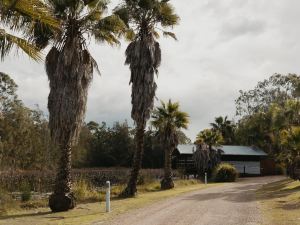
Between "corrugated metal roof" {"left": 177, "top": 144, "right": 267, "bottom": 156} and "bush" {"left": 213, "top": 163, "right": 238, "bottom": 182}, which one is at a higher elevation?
"corrugated metal roof" {"left": 177, "top": 144, "right": 267, "bottom": 156}

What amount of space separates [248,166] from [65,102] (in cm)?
5083

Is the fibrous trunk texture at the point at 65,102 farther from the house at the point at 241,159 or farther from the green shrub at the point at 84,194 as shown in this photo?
the house at the point at 241,159

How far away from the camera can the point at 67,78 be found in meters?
20.6

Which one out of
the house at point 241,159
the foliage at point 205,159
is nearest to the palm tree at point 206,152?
the foliage at point 205,159

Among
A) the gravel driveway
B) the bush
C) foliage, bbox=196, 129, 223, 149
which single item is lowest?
the gravel driveway

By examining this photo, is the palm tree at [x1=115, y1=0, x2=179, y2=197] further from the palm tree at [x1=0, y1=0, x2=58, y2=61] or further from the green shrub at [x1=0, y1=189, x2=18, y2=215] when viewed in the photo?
the palm tree at [x1=0, y1=0, x2=58, y2=61]

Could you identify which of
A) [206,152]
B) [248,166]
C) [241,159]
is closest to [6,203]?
[206,152]

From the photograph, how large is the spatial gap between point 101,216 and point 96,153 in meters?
52.2

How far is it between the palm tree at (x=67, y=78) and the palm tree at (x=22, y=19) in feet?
30.6

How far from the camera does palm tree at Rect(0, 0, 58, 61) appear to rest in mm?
9992

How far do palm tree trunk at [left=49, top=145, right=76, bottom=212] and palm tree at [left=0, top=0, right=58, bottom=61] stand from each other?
10.4 metres

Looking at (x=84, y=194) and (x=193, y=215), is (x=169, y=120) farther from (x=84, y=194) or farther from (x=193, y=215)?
(x=193, y=215)

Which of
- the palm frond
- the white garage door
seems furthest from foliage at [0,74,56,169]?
the palm frond

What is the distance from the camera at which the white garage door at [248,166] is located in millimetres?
66375
